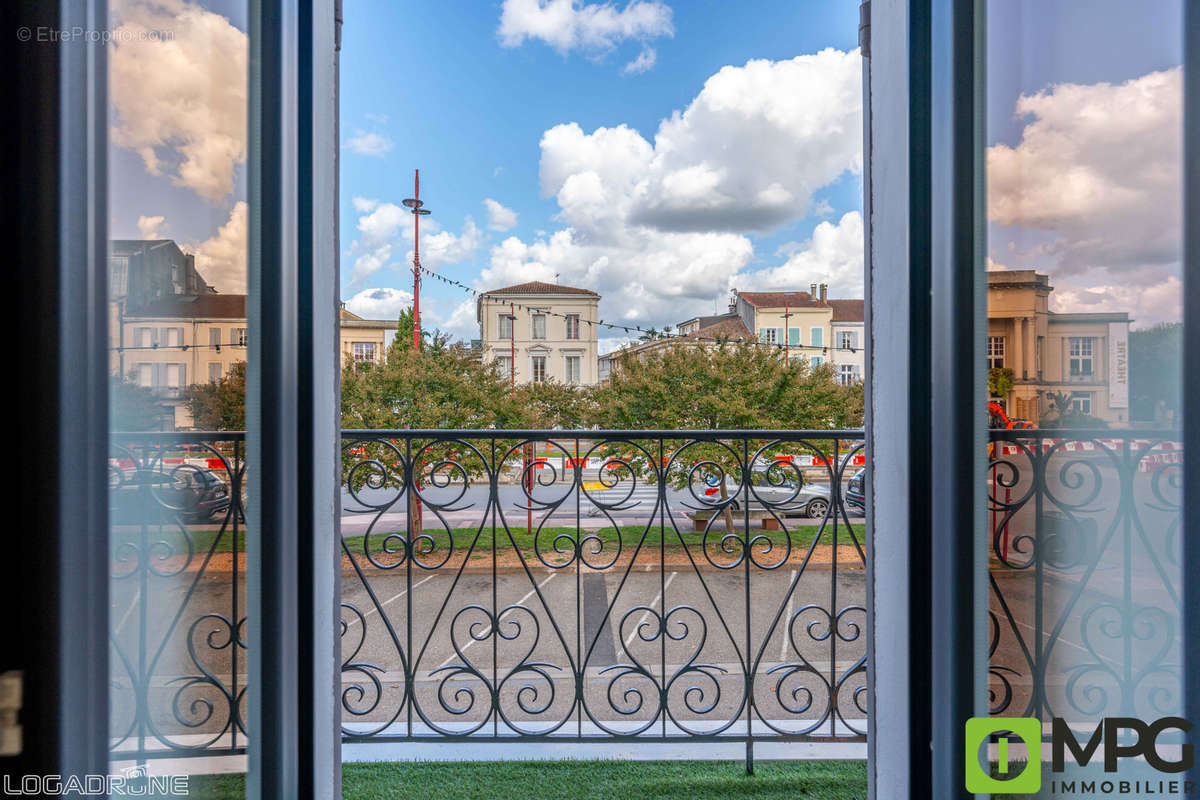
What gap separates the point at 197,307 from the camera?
73 cm

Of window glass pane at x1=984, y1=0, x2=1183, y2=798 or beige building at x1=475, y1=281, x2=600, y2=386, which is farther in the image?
beige building at x1=475, y1=281, x2=600, y2=386

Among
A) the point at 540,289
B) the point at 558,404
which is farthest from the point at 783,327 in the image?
the point at 540,289

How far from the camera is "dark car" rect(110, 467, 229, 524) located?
0.57m

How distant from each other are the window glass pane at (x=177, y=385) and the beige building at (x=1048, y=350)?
105 cm

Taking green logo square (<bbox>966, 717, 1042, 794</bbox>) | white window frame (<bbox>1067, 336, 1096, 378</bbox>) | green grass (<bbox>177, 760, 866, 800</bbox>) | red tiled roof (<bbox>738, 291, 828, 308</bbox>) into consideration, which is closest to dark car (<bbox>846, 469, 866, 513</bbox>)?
green grass (<bbox>177, 760, 866, 800</bbox>)

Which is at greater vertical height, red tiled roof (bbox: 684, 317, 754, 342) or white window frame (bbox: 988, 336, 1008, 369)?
red tiled roof (bbox: 684, 317, 754, 342)

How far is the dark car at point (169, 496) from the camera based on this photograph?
57 centimetres

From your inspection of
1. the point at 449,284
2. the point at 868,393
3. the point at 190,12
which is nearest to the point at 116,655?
the point at 190,12

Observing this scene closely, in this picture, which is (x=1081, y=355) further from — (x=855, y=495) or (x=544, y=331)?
(x=544, y=331)

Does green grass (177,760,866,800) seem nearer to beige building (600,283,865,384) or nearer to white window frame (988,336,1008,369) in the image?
white window frame (988,336,1008,369)

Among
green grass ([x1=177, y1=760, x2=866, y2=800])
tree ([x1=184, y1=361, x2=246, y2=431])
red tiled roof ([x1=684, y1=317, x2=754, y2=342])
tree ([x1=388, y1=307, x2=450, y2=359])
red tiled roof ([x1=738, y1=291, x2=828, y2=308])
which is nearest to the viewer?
tree ([x1=184, y1=361, x2=246, y2=431])

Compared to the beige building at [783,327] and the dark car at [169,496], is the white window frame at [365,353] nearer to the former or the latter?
the beige building at [783,327]

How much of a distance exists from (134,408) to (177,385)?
0.32ft

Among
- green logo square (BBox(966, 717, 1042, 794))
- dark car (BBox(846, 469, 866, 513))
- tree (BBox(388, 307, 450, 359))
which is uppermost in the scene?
tree (BBox(388, 307, 450, 359))
